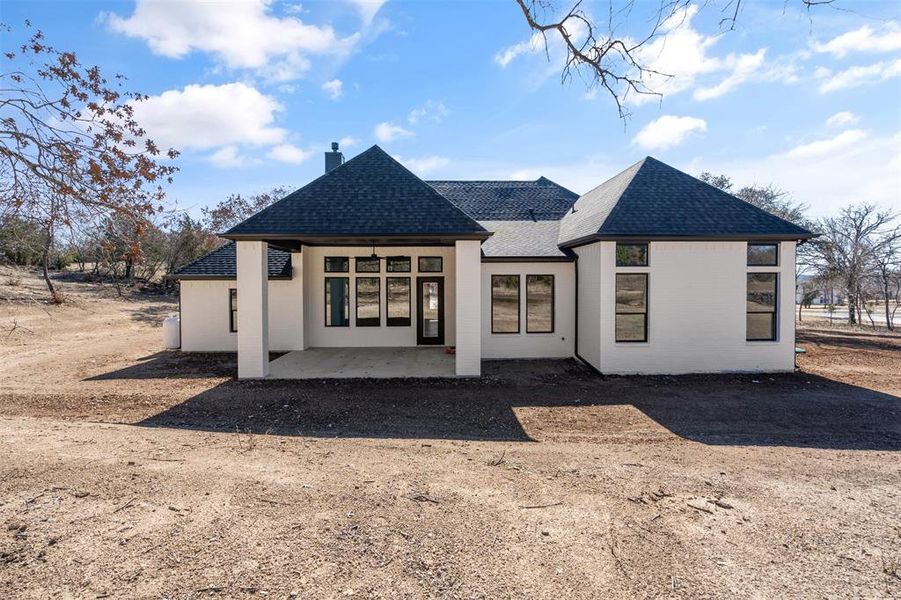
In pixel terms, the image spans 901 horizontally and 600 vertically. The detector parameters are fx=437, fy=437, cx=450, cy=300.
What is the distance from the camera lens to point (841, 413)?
24.0 feet

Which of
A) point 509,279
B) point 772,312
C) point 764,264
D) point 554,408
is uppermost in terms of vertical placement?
point 764,264

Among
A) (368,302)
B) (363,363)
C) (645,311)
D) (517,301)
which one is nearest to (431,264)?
(368,302)

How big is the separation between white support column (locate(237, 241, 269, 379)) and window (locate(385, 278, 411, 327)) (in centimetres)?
434

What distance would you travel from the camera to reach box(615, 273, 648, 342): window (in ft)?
33.6

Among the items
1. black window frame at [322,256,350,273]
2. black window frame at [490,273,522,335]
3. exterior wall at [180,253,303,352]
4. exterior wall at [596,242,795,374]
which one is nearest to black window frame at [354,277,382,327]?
black window frame at [322,256,350,273]

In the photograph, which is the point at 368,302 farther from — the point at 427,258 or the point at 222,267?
the point at 222,267

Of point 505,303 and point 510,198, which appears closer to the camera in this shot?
point 505,303

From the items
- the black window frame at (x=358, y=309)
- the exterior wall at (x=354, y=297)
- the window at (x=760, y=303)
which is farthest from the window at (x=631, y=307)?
the black window frame at (x=358, y=309)

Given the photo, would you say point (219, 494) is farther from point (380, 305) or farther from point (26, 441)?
point (380, 305)

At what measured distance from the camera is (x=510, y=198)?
55.6ft

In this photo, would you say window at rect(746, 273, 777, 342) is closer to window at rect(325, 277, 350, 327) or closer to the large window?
the large window

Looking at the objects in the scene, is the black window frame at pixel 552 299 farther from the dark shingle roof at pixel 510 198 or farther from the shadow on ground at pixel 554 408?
the dark shingle roof at pixel 510 198

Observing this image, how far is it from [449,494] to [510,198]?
46.6 feet

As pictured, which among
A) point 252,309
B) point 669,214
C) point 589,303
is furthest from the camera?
point 589,303
